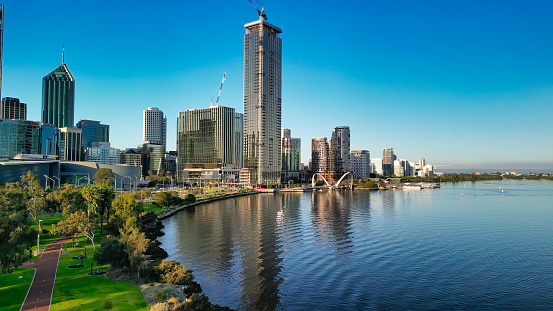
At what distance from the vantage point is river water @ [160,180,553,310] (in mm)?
38750

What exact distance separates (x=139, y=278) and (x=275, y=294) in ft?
50.0

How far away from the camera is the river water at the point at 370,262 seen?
38.8m

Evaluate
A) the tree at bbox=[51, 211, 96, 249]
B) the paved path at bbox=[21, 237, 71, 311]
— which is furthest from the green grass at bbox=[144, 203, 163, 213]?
the paved path at bbox=[21, 237, 71, 311]

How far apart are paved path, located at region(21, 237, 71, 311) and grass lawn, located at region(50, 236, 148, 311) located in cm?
57

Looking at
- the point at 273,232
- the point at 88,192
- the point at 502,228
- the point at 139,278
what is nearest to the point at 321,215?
the point at 273,232

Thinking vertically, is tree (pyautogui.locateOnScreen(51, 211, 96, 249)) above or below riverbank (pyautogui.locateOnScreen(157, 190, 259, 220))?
above

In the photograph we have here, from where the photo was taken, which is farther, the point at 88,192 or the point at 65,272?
the point at 88,192

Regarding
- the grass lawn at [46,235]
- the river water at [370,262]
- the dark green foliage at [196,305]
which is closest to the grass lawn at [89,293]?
the dark green foliage at [196,305]

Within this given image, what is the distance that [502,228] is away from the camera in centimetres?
8131

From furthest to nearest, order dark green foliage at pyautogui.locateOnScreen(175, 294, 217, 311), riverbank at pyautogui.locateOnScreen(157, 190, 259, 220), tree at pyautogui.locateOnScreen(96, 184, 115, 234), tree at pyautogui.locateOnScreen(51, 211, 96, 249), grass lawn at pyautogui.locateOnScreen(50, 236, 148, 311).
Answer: riverbank at pyautogui.locateOnScreen(157, 190, 259, 220), tree at pyautogui.locateOnScreen(96, 184, 115, 234), tree at pyautogui.locateOnScreen(51, 211, 96, 249), grass lawn at pyautogui.locateOnScreen(50, 236, 148, 311), dark green foliage at pyautogui.locateOnScreen(175, 294, 217, 311)

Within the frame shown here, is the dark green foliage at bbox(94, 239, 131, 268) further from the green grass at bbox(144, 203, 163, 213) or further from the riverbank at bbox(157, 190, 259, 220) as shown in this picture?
the green grass at bbox(144, 203, 163, 213)

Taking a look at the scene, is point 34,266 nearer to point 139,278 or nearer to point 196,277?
point 139,278

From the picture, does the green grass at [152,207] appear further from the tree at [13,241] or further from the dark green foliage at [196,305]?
the dark green foliage at [196,305]

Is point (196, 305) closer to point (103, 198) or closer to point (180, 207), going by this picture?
point (103, 198)
